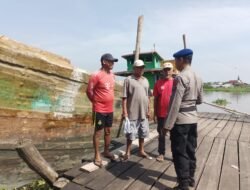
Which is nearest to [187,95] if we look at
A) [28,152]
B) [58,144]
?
[28,152]

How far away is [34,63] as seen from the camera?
4.96m

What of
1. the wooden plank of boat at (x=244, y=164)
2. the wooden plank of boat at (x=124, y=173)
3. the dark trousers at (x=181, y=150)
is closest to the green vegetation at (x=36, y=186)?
the wooden plank of boat at (x=124, y=173)

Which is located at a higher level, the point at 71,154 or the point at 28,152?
the point at 28,152

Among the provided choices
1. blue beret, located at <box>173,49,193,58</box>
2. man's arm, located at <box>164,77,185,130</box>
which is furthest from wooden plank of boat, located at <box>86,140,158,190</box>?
blue beret, located at <box>173,49,193,58</box>

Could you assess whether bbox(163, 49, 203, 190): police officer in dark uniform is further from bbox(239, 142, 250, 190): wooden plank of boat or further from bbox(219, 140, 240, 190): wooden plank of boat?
bbox(239, 142, 250, 190): wooden plank of boat

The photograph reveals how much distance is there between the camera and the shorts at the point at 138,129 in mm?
4508

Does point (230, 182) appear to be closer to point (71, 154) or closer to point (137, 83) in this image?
point (137, 83)

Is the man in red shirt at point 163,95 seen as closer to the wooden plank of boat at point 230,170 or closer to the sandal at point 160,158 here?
the sandal at point 160,158

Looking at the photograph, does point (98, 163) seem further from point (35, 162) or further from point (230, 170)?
point (230, 170)

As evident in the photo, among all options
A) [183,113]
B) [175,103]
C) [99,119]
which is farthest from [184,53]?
[99,119]

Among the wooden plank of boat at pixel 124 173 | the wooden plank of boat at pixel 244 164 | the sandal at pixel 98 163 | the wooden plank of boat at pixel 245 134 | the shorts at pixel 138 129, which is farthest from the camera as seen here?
the wooden plank of boat at pixel 245 134

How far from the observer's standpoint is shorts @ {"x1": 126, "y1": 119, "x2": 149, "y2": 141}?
4508 mm

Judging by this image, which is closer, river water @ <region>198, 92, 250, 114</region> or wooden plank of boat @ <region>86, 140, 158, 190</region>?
wooden plank of boat @ <region>86, 140, 158, 190</region>

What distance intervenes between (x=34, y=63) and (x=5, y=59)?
561 mm
